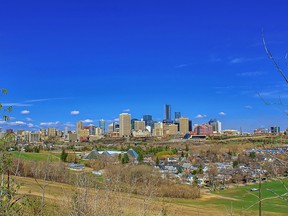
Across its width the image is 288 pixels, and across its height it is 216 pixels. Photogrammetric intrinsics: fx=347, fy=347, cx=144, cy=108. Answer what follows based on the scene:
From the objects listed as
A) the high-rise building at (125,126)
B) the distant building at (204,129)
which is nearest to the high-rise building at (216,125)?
the distant building at (204,129)

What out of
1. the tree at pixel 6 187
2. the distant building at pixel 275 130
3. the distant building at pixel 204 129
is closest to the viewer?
the distant building at pixel 275 130

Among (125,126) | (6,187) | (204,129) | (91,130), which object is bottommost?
(6,187)

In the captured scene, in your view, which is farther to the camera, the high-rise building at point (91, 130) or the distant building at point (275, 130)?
the high-rise building at point (91, 130)

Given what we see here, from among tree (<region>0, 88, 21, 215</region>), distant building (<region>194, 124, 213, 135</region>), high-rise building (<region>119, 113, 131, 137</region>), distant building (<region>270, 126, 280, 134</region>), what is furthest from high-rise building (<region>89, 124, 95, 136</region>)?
distant building (<region>270, 126, 280, 134</region>)

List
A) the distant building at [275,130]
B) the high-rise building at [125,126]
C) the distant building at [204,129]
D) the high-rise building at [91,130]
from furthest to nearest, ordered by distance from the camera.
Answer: the high-rise building at [91,130], the high-rise building at [125,126], the distant building at [204,129], the distant building at [275,130]

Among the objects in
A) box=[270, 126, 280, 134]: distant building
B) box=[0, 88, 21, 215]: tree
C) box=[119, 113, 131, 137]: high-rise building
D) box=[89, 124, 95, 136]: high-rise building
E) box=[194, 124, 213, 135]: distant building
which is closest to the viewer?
box=[270, 126, 280, 134]: distant building

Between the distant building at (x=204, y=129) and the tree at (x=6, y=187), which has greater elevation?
the distant building at (x=204, y=129)

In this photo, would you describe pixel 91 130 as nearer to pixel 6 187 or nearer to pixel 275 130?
pixel 6 187

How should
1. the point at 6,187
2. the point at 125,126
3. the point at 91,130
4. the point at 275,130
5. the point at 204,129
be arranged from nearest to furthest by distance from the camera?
the point at 275,130 < the point at 6,187 < the point at 204,129 < the point at 125,126 < the point at 91,130

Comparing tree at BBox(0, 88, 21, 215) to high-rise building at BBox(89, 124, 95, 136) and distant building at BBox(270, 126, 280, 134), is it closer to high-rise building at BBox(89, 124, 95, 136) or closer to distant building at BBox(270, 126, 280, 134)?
distant building at BBox(270, 126, 280, 134)

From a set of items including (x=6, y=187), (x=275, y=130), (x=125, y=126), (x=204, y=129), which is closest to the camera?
(x=275, y=130)

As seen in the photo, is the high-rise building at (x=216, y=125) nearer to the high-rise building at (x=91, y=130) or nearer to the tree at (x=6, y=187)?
the high-rise building at (x=91, y=130)

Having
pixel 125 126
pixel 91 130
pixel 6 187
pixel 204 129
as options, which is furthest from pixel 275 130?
pixel 91 130

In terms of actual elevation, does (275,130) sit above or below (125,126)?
below
